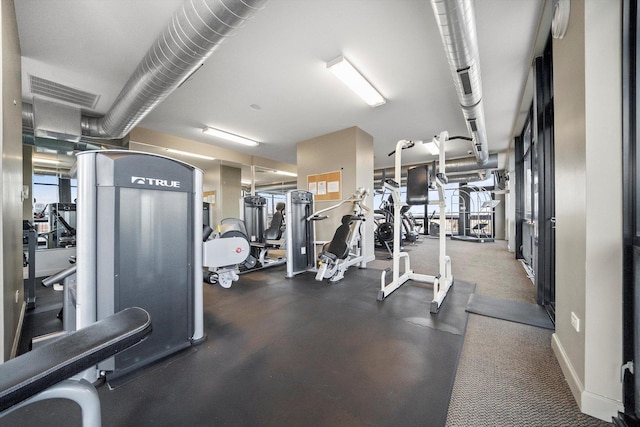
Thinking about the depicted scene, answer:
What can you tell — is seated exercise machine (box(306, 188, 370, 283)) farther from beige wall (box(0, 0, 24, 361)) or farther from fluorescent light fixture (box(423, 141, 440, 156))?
fluorescent light fixture (box(423, 141, 440, 156))

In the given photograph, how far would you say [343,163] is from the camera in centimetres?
502

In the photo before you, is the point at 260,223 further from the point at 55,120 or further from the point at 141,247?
the point at 141,247

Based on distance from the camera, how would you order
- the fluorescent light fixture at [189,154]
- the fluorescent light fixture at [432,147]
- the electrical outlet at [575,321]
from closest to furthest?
the electrical outlet at [575,321] < the fluorescent light fixture at [189,154] < the fluorescent light fixture at [432,147]

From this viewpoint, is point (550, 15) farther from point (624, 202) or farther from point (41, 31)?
point (41, 31)

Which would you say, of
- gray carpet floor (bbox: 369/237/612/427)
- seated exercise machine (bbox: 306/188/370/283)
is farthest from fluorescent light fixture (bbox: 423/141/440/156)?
gray carpet floor (bbox: 369/237/612/427)

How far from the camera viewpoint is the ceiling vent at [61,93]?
306 cm

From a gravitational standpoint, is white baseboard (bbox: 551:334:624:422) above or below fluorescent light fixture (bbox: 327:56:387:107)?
below

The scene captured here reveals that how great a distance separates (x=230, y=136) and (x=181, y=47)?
360 cm

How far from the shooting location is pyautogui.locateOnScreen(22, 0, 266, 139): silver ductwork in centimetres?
164

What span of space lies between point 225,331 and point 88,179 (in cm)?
155

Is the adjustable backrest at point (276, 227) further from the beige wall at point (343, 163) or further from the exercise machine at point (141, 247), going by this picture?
the exercise machine at point (141, 247)

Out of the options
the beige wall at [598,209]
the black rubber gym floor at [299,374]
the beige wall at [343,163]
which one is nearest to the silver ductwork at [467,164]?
the beige wall at [343,163]

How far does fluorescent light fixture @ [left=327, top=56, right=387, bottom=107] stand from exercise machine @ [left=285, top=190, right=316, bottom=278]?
5.84ft

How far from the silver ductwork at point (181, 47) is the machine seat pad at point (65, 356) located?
189 cm
